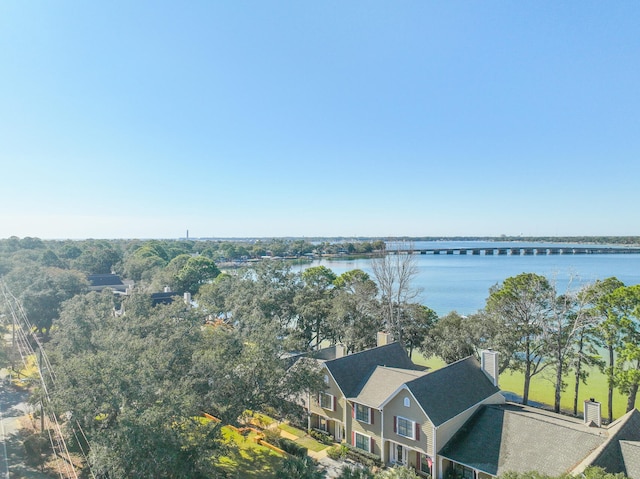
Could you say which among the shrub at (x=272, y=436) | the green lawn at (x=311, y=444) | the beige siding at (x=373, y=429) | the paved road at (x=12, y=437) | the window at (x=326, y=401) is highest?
the window at (x=326, y=401)

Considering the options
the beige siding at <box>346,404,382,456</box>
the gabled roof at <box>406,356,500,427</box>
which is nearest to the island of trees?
the beige siding at <box>346,404,382,456</box>

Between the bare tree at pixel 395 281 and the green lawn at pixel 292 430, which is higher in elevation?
the bare tree at pixel 395 281

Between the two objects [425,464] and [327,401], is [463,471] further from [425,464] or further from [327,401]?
[327,401]

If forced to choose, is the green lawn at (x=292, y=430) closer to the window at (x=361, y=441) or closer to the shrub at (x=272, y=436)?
the shrub at (x=272, y=436)

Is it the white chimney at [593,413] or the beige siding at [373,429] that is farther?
the beige siding at [373,429]

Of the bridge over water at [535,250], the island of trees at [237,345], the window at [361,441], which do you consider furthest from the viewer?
the bridge over water at [535,250]

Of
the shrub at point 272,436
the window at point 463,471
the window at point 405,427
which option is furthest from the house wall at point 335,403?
the window at point 463,471
